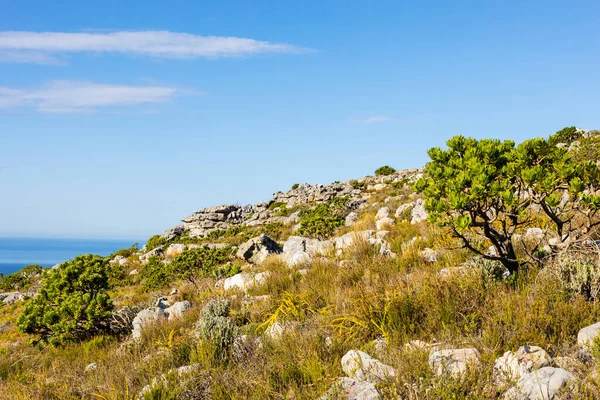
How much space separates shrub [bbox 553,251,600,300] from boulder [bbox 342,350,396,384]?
272cm

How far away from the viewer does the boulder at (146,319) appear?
23.8ft

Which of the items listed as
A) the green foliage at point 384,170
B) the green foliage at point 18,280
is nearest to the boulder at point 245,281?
the green foliage at point 18,280

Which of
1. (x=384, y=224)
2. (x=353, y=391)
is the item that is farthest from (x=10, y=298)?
(x=353, y=391)

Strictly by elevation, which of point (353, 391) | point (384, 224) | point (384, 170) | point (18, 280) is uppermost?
point (384, 170)

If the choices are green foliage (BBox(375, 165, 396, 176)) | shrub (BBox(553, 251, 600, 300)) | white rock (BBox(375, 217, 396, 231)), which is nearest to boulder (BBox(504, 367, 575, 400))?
shrub (BBox(553, 251, 600, 300))

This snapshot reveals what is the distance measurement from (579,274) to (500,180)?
1.55 m

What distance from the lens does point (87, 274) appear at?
387 inches

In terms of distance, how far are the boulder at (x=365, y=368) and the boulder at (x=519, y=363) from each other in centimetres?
92

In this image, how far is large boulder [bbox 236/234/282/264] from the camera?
16.1 meters

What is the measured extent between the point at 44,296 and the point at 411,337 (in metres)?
8.94

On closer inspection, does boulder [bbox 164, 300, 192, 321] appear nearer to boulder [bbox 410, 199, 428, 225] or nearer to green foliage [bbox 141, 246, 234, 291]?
green foliage [bbox 141, 246, 234, 291]

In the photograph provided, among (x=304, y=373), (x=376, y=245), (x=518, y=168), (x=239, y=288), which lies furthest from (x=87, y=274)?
(x=518, y=168)

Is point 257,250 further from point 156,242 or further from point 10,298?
point 156,242

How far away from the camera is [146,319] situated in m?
7.75
